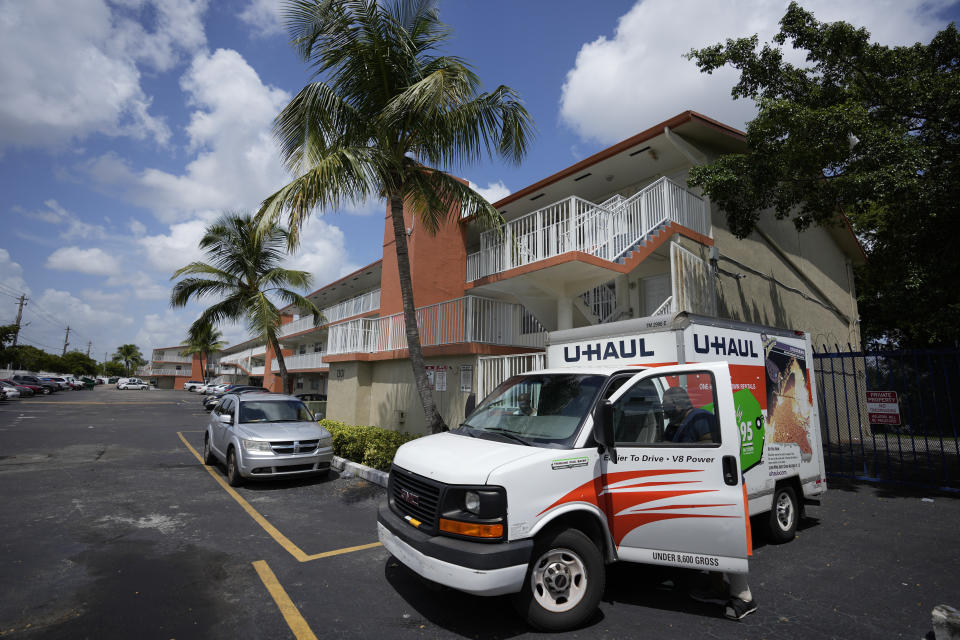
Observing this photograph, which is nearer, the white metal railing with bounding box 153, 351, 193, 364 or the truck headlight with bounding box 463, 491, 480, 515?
the truck headlight with bounding box 463, 491, 480, 515

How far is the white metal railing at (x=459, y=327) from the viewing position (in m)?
11.5

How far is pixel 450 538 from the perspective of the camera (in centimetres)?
338

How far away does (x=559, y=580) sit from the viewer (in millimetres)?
3486

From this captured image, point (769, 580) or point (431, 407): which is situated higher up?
point (431, 407)

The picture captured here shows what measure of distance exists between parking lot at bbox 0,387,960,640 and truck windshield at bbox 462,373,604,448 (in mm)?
1402

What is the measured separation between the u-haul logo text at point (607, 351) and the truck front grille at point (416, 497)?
2.36 m

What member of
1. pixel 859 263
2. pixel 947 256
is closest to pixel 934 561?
pixel 947 256

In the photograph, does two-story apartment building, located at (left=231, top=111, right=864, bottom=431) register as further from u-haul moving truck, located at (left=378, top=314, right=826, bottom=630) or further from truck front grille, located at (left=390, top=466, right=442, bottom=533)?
truck front grille, located at (left=390, top=466, right=442, bottom=533)

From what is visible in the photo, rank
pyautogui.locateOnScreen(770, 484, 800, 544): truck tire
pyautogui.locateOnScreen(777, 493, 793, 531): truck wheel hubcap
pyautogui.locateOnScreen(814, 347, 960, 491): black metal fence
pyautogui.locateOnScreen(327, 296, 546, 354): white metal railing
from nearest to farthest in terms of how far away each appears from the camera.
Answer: pyautogui.locateOnScreen(770, 484, 800, 544): truck tire, pyautogui.locateOnScreen(777, 493, 793, 531): truck wheel hubcap, pyautogui.locateOnScreen(814, 347, 960, 491): black metal fence, pyautogui.locateOnScreen(327, 296, 546, 354): white metal railing

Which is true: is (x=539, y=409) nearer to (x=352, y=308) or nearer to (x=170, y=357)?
(x=352, y=308)

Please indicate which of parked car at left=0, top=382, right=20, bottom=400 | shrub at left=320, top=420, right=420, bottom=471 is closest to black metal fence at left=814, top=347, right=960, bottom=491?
shrub at left=320, top=420, right=420, bottom=471

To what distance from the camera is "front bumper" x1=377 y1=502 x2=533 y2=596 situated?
10.2ft

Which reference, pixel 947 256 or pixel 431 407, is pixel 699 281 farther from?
pixel 431 407

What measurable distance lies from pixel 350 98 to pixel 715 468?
29.3 ft
